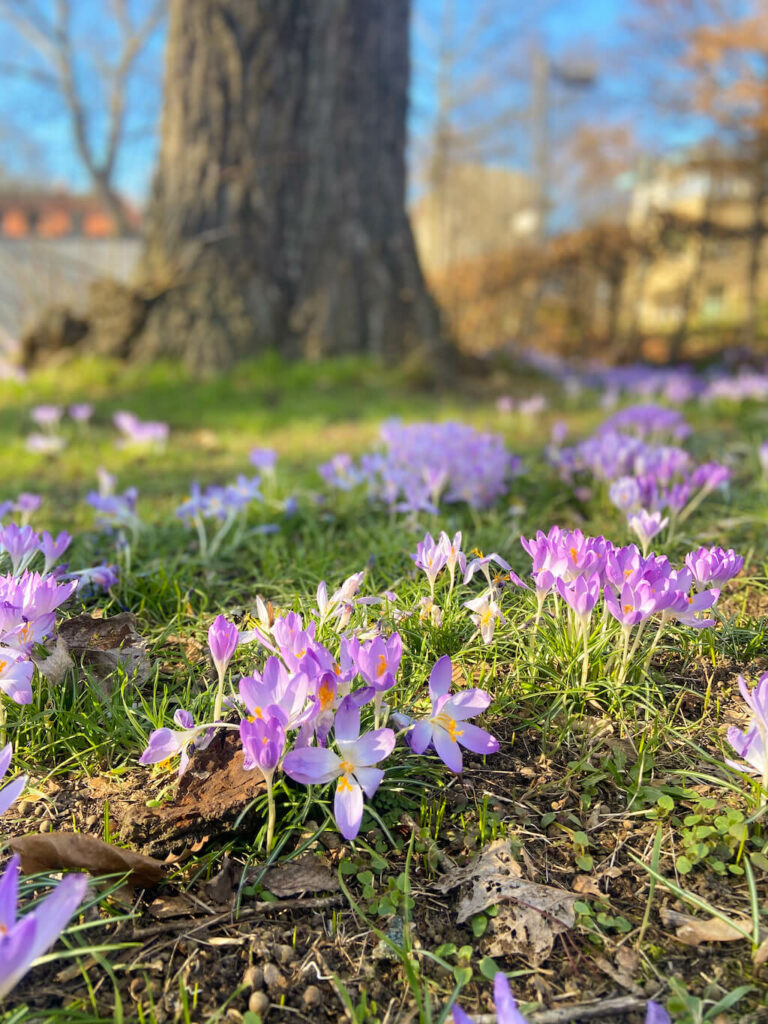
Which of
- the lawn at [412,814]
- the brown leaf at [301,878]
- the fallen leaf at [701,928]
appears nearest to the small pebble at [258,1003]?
the lawn at [412,814]

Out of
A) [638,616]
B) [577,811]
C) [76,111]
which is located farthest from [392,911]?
[76,111]

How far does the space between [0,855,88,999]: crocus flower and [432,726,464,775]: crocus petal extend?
1.95 ft

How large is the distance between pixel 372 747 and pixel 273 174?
552 cm

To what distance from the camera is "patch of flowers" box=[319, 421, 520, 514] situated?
2859 millimetres

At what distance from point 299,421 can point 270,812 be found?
4.13 meters

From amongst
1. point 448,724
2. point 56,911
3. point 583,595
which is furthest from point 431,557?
point 56,911

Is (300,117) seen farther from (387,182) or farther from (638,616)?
(638,616)

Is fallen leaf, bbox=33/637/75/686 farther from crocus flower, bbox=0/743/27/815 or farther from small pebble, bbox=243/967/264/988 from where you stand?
small pebble, bbox=243/967/264/988

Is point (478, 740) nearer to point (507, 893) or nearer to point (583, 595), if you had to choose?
point (507, 893)

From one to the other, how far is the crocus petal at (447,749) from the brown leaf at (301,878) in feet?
0.90

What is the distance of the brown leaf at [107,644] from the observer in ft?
5.85

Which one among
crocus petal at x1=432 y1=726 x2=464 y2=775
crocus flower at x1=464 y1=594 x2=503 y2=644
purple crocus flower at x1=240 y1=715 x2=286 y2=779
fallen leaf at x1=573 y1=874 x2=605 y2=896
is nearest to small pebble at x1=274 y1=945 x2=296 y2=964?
purple crocus flower at x1=240 y1=715 x2=286 y2=779

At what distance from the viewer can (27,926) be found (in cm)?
92

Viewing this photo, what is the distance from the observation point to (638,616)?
1.50 meters
